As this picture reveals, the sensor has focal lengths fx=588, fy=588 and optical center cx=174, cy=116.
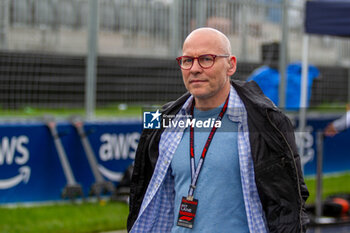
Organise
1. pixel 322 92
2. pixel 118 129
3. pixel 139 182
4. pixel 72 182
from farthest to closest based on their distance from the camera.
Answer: pixel 322 92 → pixel 118 129 → pixel 72 182 → pixel 139 182

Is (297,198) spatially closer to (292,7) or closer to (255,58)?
(255,58)

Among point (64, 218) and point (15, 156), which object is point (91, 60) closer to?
point (15, 156)

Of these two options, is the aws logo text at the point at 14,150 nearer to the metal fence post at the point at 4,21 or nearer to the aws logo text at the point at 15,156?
the aws logo text at the point at 15,156

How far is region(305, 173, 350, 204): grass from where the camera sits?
901 cm

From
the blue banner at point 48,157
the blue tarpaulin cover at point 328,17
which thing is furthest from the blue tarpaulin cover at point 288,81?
the blue banner at point 48,157

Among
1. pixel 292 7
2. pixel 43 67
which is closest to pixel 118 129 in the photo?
pixel 43 67

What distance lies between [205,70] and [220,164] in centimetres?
43

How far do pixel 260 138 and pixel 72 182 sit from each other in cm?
501

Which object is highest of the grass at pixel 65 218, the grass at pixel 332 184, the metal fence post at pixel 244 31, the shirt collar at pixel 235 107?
the metal fence post at pixel 244 31

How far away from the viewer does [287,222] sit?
8.36 ft

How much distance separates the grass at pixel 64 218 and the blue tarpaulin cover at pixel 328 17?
3.32 meters

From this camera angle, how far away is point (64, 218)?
6672mm

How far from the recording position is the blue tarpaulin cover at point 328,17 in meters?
7.34

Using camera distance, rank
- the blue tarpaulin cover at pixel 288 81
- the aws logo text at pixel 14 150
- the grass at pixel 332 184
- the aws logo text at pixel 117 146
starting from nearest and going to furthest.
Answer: the aws logo text at pixel 14 150
the aws logo text at pixel 117 146
the blue tarpaulin cover at pixel 288 81
the grass at pixel 332 184
